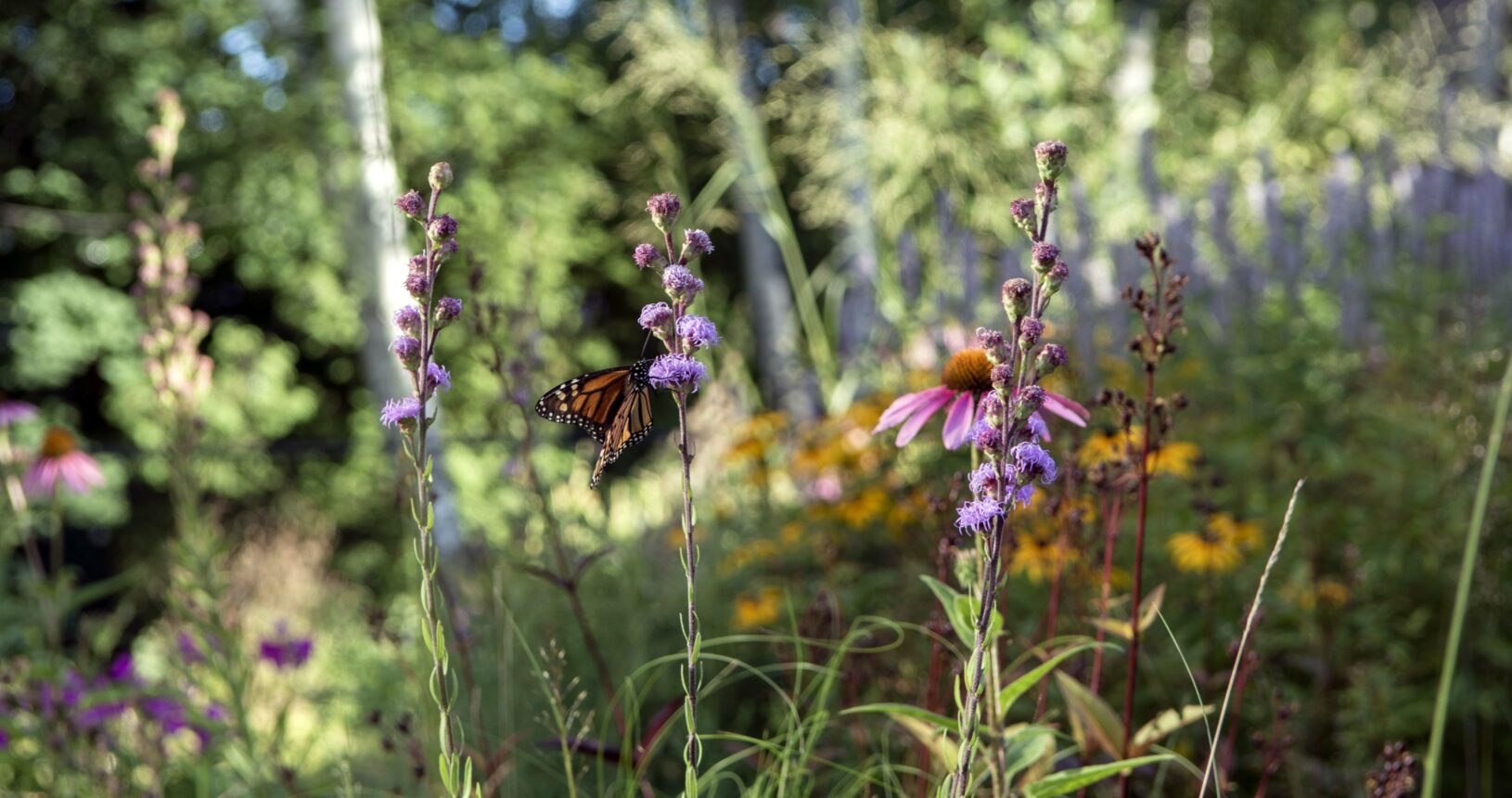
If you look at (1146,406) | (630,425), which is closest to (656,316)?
(630,425)

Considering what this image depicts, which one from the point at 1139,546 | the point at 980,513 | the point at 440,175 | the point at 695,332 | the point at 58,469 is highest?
the point at 440,175

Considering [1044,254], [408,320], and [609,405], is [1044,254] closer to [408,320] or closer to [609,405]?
[408,320]

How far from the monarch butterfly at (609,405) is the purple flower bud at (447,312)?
0.23 m

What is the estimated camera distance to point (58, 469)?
9.77ft

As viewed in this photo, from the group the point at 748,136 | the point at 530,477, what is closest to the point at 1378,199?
the point at 748,136

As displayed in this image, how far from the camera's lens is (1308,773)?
2.22 meters

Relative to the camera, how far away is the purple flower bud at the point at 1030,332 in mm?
936

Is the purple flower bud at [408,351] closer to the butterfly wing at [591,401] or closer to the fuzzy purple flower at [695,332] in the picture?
the fuzzy purple flower at [695,332]

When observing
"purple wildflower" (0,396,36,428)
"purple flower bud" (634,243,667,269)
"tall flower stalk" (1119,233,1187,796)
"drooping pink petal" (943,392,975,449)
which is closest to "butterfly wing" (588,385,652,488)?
"purple flower bud" (634,243,667,269)

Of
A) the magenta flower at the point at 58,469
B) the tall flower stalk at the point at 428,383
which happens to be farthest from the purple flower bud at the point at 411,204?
the magenta flower at the point at 58,469

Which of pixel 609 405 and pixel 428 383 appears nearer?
pixel 428 383

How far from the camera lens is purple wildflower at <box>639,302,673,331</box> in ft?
3.10

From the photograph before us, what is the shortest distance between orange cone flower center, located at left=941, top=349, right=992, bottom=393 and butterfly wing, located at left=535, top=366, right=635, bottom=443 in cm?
39

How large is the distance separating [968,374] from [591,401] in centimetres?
46
